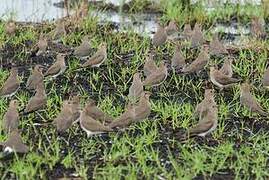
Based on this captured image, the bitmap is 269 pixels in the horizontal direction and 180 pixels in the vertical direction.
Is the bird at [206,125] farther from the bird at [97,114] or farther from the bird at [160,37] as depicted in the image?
the bird at [160,37]

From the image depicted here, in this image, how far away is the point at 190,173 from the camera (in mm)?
7062

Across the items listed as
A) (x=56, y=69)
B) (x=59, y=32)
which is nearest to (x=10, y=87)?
(x=56, y=69)

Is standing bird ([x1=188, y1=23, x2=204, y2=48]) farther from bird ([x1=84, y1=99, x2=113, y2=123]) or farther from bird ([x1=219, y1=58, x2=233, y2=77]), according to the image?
bird ([x1=84, y1=99, x2=113, y2=123])

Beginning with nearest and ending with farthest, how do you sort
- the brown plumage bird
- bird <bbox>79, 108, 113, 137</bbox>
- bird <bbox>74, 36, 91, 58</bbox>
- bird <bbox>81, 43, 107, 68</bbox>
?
1. bird <bbox>79, 108, 113, 137</bbox>
2. bird <bbox>81, 43, 107, 68</bbox>
3. bird <bbox>74, 36, 91, 58</bbox>
4. the brown plumage bird

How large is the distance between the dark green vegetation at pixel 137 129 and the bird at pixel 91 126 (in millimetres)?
118

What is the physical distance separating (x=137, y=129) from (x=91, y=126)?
755 mm

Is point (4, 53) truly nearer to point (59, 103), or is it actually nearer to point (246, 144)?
point (59, 103)

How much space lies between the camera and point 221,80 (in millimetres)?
9812

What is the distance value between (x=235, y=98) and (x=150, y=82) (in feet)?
3.41

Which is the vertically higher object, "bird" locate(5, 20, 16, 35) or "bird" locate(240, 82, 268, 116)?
"bird" locate(240, 82, 268, 116)

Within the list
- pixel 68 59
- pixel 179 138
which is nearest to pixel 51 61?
pixel 68 59

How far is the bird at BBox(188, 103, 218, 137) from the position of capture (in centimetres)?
779

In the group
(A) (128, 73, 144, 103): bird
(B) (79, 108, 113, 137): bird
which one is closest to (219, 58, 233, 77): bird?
(A) (128, 73, 144, 103): bird

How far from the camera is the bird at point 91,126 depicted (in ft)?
25.6
